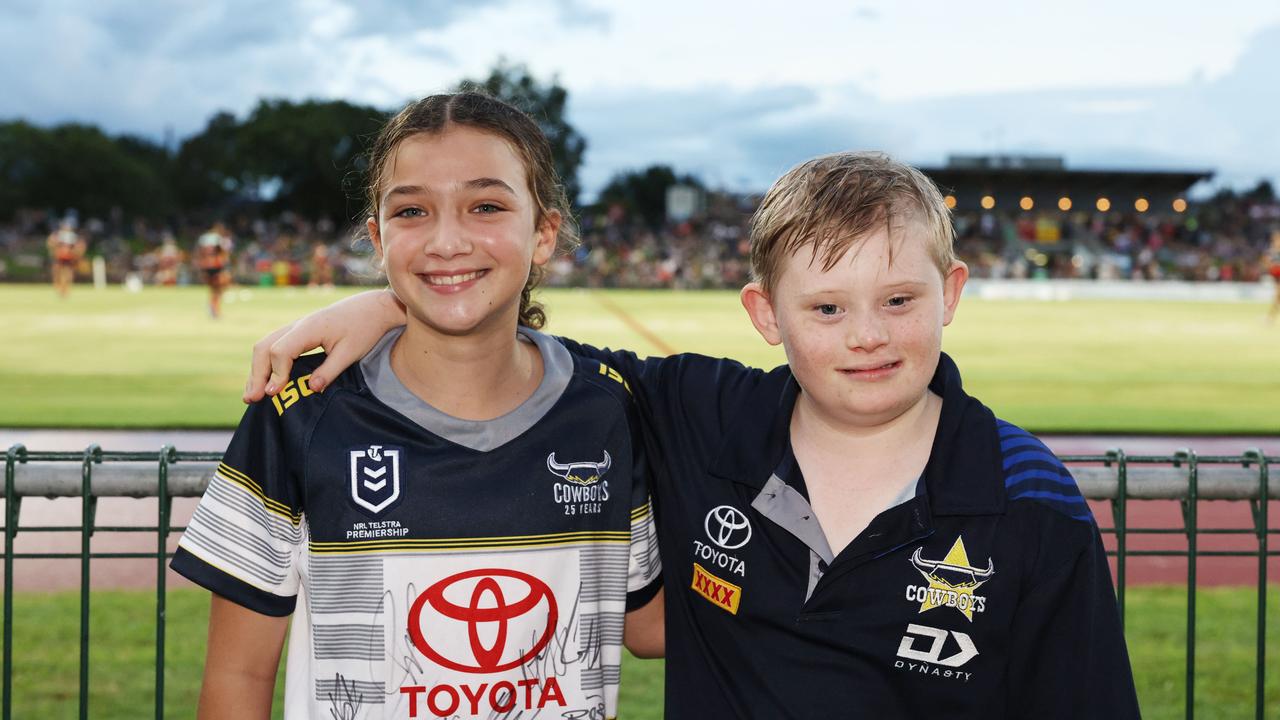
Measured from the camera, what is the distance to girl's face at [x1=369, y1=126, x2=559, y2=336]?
7.29 ft

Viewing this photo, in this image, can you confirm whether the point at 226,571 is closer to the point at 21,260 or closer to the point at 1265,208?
the point at 21,260

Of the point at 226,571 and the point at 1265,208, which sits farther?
the point at 1265,208

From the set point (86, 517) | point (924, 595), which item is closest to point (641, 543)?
point (924, 595)

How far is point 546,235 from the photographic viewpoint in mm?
2488

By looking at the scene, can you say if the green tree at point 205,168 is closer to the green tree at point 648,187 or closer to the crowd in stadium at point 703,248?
the crowd in stadium at point 703,248

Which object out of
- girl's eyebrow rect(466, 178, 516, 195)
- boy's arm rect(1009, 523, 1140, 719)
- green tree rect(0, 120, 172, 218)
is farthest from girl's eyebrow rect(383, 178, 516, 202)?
green tree rect(0, 120, 172, 218)

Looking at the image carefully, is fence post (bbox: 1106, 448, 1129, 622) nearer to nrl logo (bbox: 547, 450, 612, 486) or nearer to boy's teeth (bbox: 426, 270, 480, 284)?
nrl logo (bbox: 547, 450, 612, 486)

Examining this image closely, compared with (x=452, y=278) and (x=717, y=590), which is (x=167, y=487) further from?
(x=717, y=590)

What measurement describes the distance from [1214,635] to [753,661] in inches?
160

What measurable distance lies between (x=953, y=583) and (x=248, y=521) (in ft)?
4.38

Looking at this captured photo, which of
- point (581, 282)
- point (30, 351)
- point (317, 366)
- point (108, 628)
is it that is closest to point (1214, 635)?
point (317, 366)

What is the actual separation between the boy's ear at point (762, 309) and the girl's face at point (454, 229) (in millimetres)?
480

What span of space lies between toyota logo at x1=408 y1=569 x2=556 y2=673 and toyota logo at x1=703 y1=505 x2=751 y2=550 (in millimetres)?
391

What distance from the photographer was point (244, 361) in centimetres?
1566
